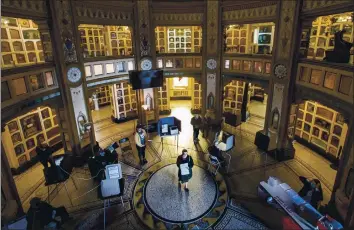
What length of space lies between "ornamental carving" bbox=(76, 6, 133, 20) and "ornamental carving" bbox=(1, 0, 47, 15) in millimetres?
1160

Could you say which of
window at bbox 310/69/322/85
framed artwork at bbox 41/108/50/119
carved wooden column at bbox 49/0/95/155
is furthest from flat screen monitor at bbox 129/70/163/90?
window at bbox 310/69/322/85

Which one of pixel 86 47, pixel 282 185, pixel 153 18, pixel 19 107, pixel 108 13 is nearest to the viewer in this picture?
pixel 282 185

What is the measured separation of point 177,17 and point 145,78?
9.03 feet

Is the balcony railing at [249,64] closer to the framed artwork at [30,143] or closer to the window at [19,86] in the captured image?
the window at [19,86]

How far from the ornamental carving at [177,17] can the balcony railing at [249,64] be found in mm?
1927

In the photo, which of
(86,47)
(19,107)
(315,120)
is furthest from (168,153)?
(86,47)

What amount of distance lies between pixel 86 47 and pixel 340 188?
37.2 feet

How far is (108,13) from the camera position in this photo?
27.0 ft

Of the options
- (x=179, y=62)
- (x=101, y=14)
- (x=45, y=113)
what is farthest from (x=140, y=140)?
(x=101, y=14)

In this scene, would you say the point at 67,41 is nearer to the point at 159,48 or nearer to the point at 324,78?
the point at 159,48

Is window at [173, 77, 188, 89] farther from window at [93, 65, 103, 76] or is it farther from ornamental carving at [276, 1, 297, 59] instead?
ornamental carving at [276, 1, 297, 59]

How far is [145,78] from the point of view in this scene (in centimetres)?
912

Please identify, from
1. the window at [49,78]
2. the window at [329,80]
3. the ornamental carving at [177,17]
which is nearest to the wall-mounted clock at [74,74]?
the window at [49,78]

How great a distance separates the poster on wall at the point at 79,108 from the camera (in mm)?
7671
